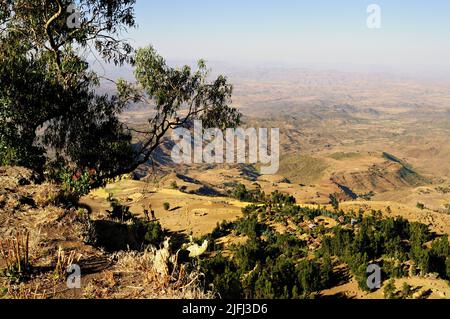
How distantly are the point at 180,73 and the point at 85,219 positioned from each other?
1191cm

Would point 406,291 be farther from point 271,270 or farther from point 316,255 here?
point 316,255

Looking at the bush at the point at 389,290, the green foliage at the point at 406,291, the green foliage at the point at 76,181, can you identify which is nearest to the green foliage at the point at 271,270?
the bush at the point at 389,290

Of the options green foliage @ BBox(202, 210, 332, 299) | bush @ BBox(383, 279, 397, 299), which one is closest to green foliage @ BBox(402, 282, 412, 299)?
bush @ BBox(383, 279, 397, 299)

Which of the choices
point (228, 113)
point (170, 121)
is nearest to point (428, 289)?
point (228, 113)

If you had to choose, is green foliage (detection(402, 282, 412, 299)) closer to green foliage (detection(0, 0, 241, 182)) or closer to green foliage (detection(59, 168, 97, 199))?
green foliage (detection(0, 0, 241, 182))

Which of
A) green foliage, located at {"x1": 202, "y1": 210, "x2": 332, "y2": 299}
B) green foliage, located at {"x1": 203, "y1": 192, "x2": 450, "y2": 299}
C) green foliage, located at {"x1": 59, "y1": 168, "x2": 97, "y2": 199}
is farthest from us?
green foliage, located at {"x1": 203, "y1": 192, "x2": 450, "y2": 299}

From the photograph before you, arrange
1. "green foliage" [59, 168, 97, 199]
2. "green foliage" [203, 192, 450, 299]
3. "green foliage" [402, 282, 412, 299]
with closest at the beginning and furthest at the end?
"green foliage" [59, 168, 97, 199] → "green foliage" [402, 282, 412, 299] → "green foliage" [203, 192, 450, 299]

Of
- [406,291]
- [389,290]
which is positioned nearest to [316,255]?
[389,290]

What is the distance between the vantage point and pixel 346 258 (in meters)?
25.8

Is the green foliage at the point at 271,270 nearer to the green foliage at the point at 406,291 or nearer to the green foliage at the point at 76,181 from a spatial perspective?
the green foliage at the point at 406,291

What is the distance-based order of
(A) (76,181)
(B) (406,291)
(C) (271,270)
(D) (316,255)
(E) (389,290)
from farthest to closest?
(D) (316,255), (C) (271,270), (E) (389,290), (B) (406,291), (A) (76,181)

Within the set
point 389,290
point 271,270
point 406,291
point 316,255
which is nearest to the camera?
point 406,291

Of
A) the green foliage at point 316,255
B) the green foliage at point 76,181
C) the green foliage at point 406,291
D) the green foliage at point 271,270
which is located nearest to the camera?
the green foliage at point 76,181

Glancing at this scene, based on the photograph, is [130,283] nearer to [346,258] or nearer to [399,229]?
[346,258]
